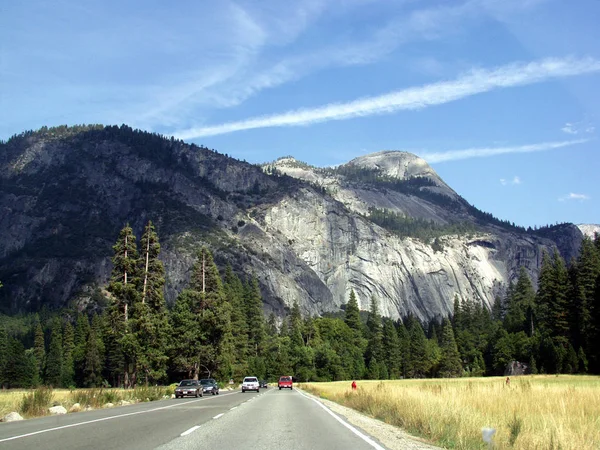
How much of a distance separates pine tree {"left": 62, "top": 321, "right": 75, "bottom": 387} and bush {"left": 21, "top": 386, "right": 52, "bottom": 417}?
79.6 metres

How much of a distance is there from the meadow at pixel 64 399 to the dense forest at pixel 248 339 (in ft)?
39.8

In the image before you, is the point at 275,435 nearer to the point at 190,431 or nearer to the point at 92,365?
the point at 190,431

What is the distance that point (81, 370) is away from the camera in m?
104

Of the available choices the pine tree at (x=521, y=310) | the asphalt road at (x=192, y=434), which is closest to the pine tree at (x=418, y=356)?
the pine tree at (x=521, y=310)

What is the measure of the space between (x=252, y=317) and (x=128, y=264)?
67068 mm

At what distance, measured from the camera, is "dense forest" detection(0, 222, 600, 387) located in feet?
170

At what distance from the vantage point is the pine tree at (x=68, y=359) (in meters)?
101

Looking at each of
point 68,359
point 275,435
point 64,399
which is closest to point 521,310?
point 68,359

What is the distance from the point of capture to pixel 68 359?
108m

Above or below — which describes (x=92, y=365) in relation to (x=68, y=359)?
below

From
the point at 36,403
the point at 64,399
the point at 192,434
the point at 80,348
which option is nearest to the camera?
the point at 192,434

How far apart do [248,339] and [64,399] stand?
82405 millimetres

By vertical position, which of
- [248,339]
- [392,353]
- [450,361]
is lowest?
[450,361]

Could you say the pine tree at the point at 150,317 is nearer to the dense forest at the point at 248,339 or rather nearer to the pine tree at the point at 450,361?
the dense forest at the point at 248,339
